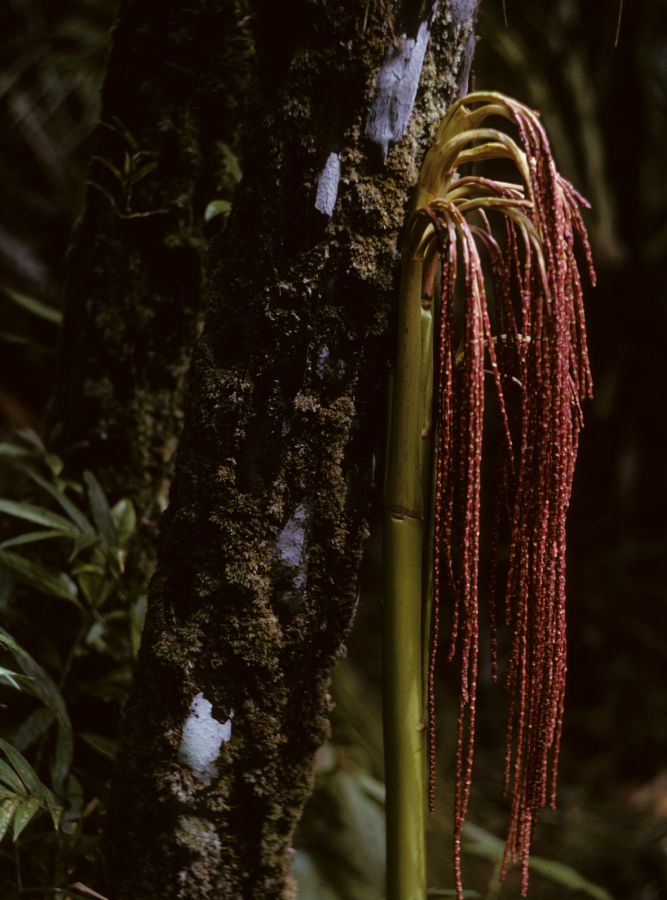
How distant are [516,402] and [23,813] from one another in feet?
1.44

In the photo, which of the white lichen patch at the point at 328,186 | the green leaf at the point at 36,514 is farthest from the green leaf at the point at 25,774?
the white lichen patch at the point at 328,186

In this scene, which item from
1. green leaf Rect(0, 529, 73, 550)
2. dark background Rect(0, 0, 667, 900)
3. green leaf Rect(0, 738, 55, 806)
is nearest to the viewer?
green leaf Rect(0, 738, 55, 806)

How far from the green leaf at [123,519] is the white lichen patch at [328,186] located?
0.42 m

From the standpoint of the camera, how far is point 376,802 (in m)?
1.12

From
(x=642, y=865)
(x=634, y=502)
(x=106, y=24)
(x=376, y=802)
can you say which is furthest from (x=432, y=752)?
(x=634, y=502)

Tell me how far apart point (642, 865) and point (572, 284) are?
132 centimetres

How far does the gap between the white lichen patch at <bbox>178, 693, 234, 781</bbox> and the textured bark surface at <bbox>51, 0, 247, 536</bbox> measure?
34 cm

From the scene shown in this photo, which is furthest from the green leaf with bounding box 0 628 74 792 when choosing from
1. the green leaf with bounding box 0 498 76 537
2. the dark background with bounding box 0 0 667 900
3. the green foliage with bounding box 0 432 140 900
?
the dark background with bounding box 0 0 667 900

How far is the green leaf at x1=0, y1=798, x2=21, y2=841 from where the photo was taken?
56cm

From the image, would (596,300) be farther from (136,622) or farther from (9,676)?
(9,676)

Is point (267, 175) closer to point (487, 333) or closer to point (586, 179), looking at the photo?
point (487, 333)

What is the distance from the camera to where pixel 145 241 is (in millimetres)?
824

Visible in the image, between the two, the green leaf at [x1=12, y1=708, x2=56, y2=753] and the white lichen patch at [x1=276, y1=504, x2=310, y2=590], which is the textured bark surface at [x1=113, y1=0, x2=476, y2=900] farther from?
the green leaf at [x1=12, y1=708, x2=56, y2=753]

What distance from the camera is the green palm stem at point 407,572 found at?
1.82ft
